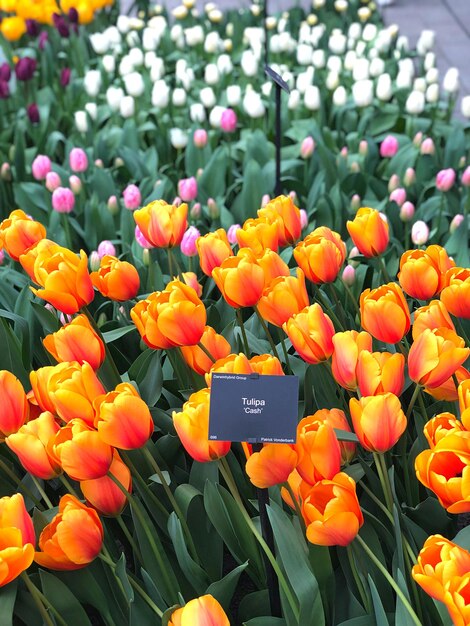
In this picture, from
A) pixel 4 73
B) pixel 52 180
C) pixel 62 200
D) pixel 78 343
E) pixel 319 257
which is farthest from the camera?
pixel 4 73

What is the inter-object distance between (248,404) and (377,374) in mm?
182

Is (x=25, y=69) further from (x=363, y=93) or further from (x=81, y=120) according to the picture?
(x=363, y=93)

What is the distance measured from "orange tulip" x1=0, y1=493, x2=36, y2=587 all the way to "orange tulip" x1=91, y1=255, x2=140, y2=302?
0.49 m

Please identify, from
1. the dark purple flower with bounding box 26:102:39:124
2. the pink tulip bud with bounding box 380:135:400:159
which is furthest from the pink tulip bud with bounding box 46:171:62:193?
the pink tulip bud with bounding box 380:135:400:159

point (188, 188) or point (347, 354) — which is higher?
point (347, 354)

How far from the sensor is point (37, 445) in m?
1.04

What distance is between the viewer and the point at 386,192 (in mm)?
2672

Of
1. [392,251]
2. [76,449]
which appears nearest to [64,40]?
[392,251]

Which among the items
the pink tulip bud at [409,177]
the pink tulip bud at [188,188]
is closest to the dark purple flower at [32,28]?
the pink tulip bud at [188,188]

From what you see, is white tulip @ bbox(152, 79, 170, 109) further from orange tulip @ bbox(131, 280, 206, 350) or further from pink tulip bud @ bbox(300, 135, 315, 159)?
orange tulip @ bbox(131, 280, 206, 350)

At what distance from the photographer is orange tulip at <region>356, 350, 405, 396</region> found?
1032 mm

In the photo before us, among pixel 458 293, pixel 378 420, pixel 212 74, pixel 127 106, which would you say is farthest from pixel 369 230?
pixel 212 74

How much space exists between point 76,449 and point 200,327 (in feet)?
0.82

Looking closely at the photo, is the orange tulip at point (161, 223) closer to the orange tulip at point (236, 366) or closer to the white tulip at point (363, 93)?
the orange tulip at point (236, 366)
